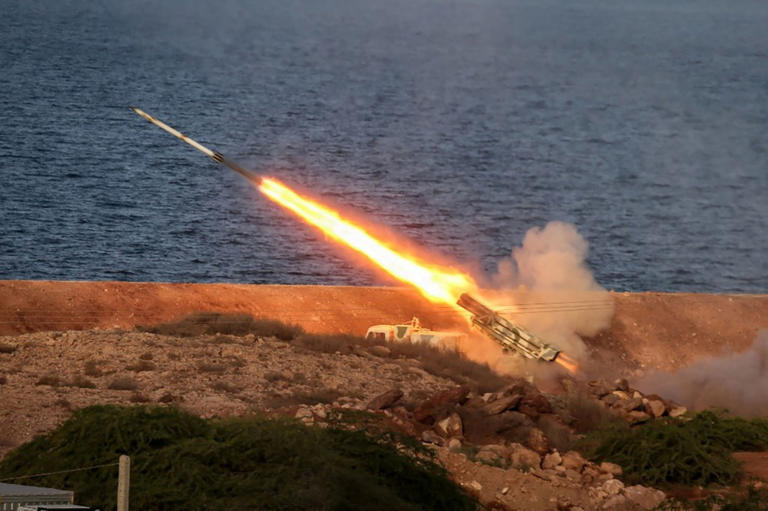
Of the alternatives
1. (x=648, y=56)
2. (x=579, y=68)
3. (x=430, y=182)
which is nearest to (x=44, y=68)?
(x=430, y=182)

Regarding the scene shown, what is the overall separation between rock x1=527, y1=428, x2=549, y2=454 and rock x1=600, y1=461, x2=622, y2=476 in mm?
1850

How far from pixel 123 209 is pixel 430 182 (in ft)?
91.3

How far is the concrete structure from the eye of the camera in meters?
24.7

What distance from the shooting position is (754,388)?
176ft

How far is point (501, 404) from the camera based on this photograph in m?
41.4

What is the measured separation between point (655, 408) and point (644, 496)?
1027 cm

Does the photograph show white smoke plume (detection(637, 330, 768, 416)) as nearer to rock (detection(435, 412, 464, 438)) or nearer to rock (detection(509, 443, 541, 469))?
rock (detection(435, 412, 464, 438))

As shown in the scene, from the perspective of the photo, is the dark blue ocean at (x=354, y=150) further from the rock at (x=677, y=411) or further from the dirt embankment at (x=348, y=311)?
the rock at (x=677, y=411)

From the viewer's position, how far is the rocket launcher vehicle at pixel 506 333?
50.0 metres

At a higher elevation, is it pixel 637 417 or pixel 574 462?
pixel 637 417

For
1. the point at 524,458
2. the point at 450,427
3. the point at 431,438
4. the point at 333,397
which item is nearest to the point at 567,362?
the point at 333,397

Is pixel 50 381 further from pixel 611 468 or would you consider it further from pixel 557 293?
pixel 557 293

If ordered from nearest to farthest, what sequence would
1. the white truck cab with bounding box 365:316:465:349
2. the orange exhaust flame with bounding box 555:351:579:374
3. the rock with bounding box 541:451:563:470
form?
1. the rock with bounding box 541:451:563:470
2. the white truck cab with bounding box 365:316:465:349
3. the orange exhaust flame with bounding box 555:351:579:374

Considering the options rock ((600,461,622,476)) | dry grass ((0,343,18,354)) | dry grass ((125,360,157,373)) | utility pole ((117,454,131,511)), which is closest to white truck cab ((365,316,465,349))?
dry grass ((125,360,157,373))
